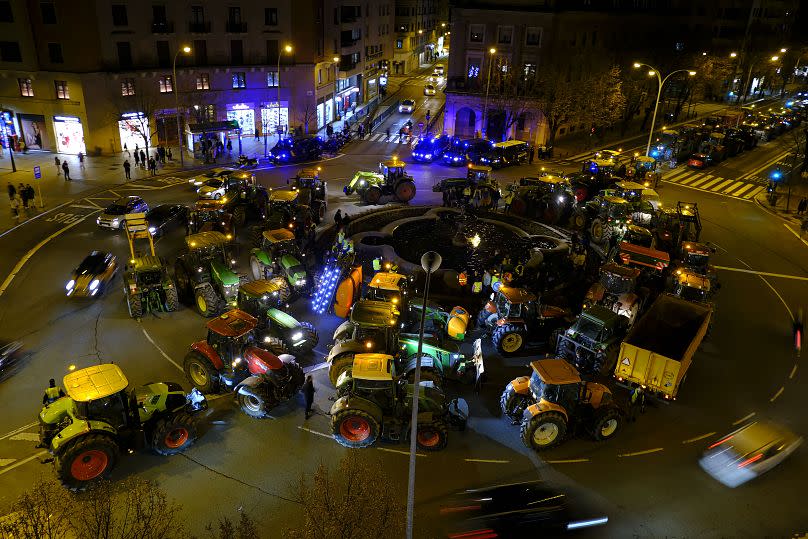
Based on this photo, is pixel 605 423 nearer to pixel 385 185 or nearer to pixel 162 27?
pixel 385 185

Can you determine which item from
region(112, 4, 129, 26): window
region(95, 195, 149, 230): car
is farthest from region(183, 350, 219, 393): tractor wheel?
region(112, 4, 129, 26): window

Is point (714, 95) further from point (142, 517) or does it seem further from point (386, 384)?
point (142, 517)

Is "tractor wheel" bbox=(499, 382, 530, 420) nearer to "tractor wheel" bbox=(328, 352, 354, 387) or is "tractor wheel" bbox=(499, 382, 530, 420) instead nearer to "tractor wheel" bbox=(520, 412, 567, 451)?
"tractor wheel" bbox=(520, 412, 567, 451)

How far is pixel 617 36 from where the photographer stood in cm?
6275

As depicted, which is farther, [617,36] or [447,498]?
[617,36]

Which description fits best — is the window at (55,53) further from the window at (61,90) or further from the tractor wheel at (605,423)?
the tractor wheel at (605,423)

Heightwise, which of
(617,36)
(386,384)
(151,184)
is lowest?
(151,184)

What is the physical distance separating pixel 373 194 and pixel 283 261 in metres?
12.9

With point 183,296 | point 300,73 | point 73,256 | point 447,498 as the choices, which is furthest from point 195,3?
point 447,498

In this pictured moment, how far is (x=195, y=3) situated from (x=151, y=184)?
56.5ft

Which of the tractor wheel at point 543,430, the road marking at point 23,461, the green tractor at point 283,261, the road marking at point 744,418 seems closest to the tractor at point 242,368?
the road marking at point 23,461

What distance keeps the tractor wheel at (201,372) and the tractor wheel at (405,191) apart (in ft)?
68.2

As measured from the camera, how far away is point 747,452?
15.8 m

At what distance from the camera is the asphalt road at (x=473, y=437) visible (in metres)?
13.7
